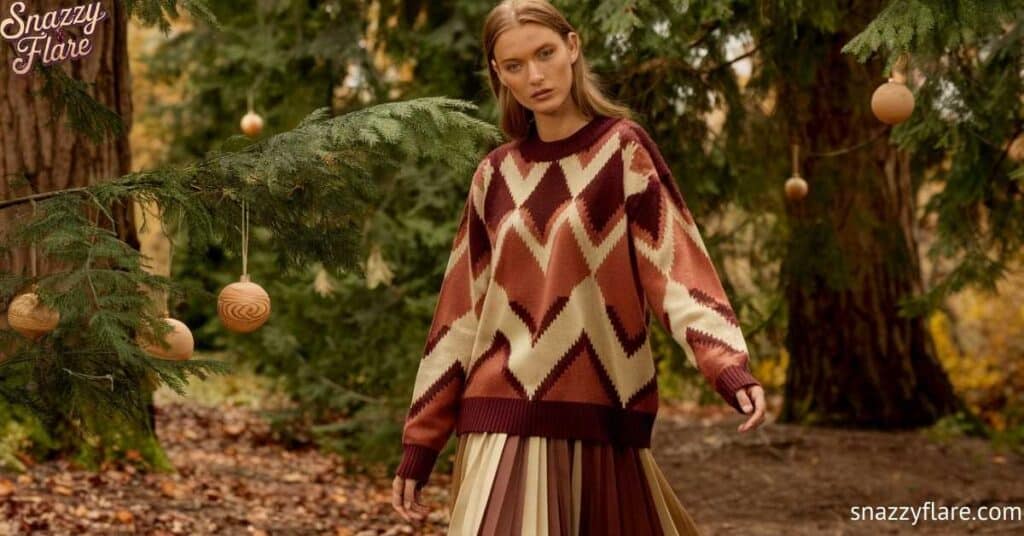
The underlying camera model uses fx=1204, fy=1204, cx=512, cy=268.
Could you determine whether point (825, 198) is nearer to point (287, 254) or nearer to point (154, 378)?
point (287, 254)

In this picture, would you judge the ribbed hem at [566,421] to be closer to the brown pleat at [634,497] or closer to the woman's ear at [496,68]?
the brown pleat at [634,497]

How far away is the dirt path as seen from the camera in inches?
221

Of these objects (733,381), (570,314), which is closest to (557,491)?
(570,314)

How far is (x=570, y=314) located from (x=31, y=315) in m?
1.26

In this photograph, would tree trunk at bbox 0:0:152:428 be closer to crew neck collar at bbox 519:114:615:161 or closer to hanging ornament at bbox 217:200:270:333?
hanging ornament at bbox 217:200:270:333

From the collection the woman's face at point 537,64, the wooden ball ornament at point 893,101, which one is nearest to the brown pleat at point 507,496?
the woman's face at point 537,64

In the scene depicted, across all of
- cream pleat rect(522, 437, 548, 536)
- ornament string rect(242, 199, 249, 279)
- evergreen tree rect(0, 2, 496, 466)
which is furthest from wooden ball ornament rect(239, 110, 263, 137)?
cream pleat rect(522, 437, 548, 536)

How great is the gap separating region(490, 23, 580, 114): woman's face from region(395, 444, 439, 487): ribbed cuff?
2.97ft

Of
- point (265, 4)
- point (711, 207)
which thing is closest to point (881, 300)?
point (711, 207)

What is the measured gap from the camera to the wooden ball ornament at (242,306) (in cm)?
306

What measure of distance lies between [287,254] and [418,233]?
4533mm

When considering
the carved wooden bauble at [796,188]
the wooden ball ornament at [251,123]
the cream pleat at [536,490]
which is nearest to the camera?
the cream pleat at [536,490]

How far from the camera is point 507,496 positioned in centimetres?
278

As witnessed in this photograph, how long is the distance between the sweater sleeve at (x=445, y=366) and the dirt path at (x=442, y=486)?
8.65 ft
